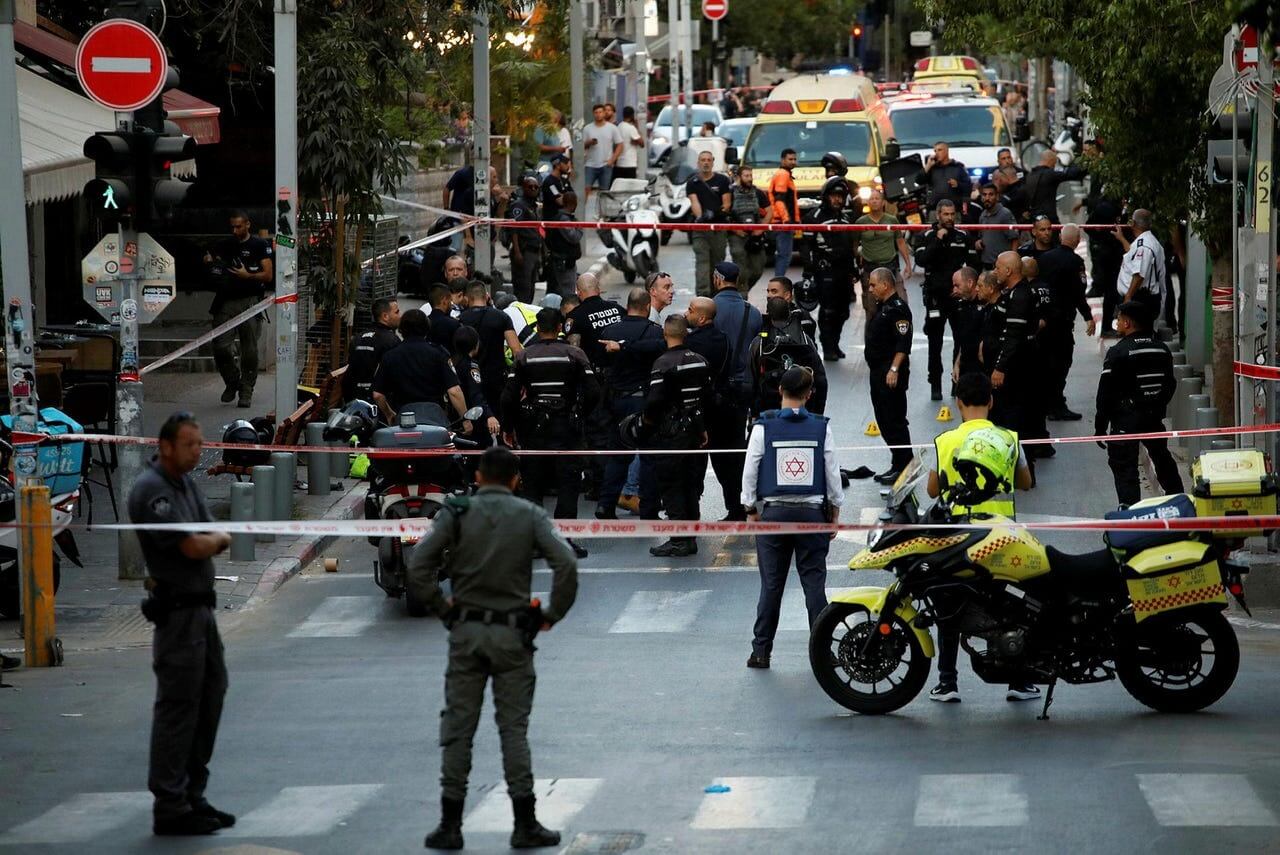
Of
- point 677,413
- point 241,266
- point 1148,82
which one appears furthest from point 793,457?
point 241,266

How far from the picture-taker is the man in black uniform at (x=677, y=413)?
1488 centimetres

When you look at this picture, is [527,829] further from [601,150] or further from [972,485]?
[601,150]

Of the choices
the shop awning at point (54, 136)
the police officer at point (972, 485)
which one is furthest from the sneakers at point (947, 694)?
the shop awning at point (54, 136)

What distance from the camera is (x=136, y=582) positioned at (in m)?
13.9

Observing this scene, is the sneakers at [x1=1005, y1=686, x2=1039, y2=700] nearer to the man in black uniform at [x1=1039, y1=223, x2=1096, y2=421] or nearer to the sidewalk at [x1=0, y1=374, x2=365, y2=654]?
the sidewalk at [x1=0, y1=374, x2=365, y2=654]

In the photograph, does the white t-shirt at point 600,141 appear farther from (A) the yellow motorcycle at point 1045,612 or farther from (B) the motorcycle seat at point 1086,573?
(B) the motorcycle seat at point 1086,573

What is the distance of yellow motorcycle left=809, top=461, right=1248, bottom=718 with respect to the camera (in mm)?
9914

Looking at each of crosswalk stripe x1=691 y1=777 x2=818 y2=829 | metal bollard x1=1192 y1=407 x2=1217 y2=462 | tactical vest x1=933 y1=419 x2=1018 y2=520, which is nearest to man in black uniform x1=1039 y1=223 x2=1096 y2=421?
metal bollard x1=1192 y1=407 x2=1217 y2=462

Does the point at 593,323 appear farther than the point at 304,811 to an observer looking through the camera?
Yes

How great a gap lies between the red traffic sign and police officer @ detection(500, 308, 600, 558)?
10.8ft

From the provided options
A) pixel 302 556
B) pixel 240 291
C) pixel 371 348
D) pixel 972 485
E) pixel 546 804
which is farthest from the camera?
pixel 240 291

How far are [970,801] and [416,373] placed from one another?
695 centimetres

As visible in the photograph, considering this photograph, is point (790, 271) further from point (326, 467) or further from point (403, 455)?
point (403, 455)

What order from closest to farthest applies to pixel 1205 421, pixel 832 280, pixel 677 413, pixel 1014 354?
pixel 677 413
pixel 1205 421
pixel 1014 354
pixel 832 280
